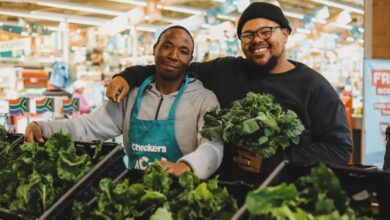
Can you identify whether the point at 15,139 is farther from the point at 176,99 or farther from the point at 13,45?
the point at 13,45

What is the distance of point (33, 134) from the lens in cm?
227

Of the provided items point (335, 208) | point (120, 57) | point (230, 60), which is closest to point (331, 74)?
point (120, 57)

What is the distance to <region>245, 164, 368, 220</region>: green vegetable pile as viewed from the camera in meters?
1.17

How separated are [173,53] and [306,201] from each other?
114 cm

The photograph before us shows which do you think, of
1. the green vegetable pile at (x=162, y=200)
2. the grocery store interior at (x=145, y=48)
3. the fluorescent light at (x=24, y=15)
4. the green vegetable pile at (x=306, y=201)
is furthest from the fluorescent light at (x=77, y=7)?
the green vegetable pile at (x=306, y=201)

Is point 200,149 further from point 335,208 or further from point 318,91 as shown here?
point 335,208

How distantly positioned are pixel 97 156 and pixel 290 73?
0.91m

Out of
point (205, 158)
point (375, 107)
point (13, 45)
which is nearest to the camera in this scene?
point (205, 158)

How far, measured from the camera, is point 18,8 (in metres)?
9.84

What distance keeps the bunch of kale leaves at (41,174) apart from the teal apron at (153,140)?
0.28 m

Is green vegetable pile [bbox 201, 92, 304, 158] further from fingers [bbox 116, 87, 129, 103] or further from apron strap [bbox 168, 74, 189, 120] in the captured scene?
fingers [bbox 116, 87, 129, 103]

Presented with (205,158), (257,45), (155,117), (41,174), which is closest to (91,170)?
(41,174)

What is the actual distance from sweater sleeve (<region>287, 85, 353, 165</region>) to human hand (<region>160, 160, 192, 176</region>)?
17.6 inches

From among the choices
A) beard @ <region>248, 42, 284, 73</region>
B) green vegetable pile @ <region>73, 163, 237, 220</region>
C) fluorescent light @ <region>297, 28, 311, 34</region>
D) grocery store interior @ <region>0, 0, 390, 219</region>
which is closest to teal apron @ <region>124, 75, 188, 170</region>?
beard @ <region>248, 42, 284, 73</region>
